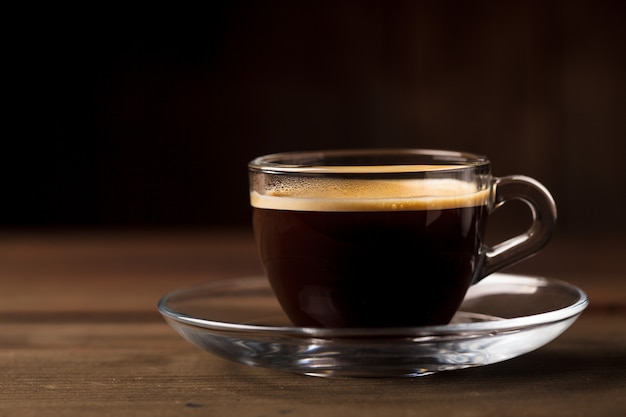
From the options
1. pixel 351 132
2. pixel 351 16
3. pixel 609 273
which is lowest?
pixel 609 273

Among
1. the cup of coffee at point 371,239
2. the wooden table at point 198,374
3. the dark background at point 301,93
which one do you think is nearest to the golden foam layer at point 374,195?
the cup of coffee at point 371,239

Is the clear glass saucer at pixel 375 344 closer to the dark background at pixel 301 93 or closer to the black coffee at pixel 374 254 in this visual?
the black coffee at pixel 374 254

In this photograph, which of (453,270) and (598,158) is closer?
(453,270)

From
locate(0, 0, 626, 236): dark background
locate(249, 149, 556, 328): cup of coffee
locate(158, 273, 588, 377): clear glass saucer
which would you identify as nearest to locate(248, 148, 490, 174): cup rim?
locate(249, 149, 556, 328): cup of coffee

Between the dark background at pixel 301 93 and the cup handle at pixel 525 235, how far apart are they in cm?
135

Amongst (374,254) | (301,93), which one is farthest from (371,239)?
(301,93)

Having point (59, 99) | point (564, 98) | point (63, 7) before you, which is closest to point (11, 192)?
point (59, 99)

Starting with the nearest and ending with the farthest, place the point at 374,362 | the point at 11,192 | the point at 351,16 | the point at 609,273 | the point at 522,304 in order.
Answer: the point at 374,362
the point at 522,304
the point at 609,273
the point at 351,16
the point at 11,192

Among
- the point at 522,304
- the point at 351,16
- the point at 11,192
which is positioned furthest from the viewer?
the point at 11,192

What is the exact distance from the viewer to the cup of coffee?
0.57 meters

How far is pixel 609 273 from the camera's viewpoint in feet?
3.16

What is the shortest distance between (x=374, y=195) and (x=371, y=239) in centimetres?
3

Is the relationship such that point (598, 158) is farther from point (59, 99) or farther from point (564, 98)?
point (59, 99)

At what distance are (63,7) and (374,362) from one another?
167 centimetres
